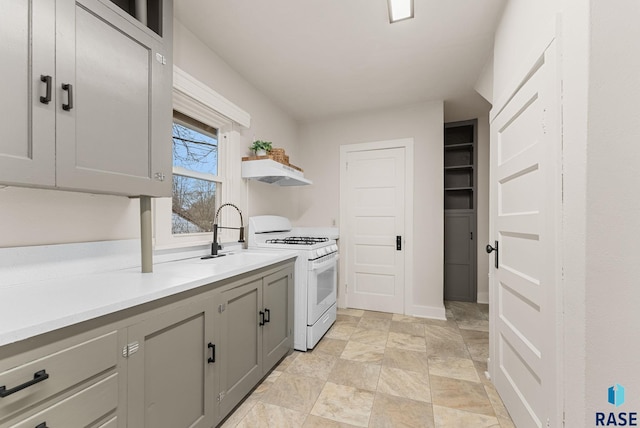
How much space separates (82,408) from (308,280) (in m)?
1.77

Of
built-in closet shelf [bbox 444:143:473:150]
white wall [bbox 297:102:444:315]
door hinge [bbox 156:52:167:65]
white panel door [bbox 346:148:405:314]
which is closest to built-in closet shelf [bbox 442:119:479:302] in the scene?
built-in closet shelf [bbox 444:143:473:150]

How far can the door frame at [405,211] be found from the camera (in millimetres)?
3551

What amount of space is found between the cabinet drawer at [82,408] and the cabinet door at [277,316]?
3.53ft

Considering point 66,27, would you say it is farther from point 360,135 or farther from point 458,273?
point 458,273

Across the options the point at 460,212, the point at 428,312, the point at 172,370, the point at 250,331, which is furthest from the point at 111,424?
the point at 460,212

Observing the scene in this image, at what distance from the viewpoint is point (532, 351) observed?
141 centimetres

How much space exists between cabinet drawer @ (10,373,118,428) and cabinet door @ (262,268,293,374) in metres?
1.08

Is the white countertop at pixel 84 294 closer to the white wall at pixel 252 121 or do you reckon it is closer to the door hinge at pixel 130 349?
the door hinge at pixel 130 349

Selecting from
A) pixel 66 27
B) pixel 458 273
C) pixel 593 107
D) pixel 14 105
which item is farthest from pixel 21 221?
pixel 458 273

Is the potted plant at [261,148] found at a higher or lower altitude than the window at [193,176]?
higher

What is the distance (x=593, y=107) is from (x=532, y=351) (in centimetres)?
117

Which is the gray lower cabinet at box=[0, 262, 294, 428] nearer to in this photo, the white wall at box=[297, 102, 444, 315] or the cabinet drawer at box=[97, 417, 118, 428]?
the cabinet drawer at box=[97, 417, 118, 428]

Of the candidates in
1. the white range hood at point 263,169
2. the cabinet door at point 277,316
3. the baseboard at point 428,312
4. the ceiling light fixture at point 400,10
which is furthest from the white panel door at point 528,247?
the white range hood at point 263,169

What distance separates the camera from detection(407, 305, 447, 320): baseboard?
3402 millimetres
